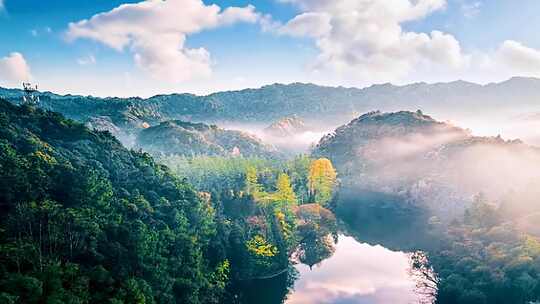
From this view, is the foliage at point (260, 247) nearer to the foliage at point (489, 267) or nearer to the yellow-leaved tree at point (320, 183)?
the foliage at point (489, 267)

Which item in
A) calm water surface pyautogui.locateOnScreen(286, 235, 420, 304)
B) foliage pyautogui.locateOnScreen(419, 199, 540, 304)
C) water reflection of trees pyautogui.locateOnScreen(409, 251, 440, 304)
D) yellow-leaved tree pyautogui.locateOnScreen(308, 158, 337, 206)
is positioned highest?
yellow-leaved tree pyautogui.locateOnScreen(308, 158, 337, 206)

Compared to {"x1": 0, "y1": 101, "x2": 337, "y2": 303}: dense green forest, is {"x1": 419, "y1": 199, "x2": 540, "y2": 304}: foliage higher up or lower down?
lower down

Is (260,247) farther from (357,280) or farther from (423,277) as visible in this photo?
(423,277)

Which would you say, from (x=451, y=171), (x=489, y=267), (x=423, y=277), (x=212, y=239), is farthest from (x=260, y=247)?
(x=451, y=171)

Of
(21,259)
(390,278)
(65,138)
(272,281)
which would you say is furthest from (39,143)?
(390,278)

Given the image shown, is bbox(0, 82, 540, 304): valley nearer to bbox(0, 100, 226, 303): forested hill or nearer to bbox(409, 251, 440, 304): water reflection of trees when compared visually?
bbox(0, 100, 226, 303): forested hill

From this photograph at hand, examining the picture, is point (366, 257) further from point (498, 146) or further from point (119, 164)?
point (498, 146)

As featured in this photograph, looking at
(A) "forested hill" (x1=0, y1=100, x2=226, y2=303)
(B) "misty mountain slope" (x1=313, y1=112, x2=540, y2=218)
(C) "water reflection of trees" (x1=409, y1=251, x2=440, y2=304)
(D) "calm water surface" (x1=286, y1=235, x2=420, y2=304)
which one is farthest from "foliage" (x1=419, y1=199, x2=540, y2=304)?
(B) "misty mountain slope" (x1=313, y1=112, x2=540, y2=218)
